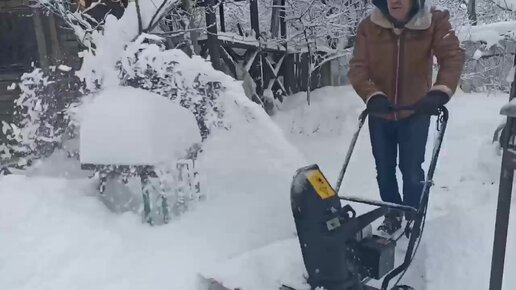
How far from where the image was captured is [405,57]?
3295mm

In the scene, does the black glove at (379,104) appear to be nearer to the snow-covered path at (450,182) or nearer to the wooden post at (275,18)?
the snow-covered path at (450,182)

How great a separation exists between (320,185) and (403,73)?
1236 millimetres

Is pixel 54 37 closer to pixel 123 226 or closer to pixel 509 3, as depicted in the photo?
pixel 123 226

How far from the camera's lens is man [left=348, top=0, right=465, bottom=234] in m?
3.19

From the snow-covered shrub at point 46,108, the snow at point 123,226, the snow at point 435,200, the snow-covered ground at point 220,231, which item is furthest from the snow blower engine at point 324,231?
the snow-covered shrub at point 46,108

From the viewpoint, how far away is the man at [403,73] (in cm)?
319

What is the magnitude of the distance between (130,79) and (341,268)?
253 centimetres

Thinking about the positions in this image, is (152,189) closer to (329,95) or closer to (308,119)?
(308,119)

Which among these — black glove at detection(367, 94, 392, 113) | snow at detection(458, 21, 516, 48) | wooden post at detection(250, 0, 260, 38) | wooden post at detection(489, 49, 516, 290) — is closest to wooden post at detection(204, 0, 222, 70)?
wooden post at detection(250, 0, 260, 38)

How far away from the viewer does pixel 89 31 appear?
5340 millimetres

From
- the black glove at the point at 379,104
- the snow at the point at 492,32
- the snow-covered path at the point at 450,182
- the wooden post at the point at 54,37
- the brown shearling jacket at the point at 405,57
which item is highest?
the brown shearling jacket at the point at 405,57

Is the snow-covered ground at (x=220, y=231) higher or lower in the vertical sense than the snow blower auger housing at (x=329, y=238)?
lower

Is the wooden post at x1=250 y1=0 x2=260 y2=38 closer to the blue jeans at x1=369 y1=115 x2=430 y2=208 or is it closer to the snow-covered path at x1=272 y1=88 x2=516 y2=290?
the snow-covered path at x1=272 y1=88 x2=516 y2=290

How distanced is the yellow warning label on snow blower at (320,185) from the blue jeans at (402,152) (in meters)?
1.09
